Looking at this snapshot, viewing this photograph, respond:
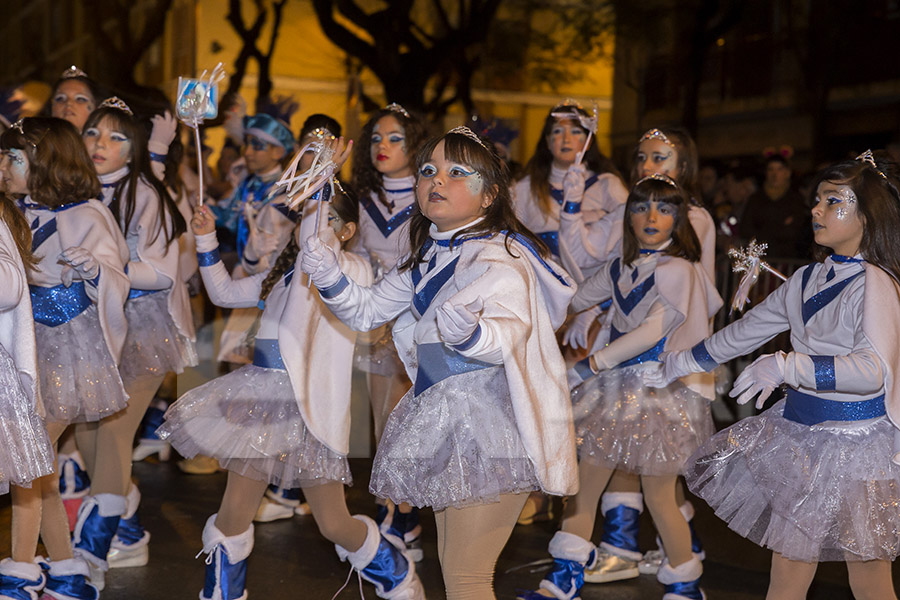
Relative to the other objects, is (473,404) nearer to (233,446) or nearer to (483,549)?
Result: (483,549)

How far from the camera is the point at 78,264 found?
393 cm

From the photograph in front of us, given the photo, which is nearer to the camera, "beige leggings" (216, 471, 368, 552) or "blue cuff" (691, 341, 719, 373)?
"blue cuff" (691, 341, 719, 373)

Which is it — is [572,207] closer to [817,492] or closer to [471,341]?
[817,492]

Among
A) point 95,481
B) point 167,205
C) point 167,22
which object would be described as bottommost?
point 95,481

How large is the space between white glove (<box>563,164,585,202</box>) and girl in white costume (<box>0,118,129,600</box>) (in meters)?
1.95

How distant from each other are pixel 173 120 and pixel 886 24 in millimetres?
12262

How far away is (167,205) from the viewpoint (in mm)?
4902

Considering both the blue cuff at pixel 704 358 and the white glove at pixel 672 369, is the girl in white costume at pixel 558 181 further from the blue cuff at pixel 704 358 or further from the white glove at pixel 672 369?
the blue cuff at pixel 704 358

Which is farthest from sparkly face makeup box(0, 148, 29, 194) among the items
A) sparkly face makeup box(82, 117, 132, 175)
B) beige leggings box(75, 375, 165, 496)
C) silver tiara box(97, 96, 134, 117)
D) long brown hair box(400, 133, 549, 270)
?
long brown hair box(400, 133, 549, 270)

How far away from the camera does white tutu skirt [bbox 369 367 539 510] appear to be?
3201mm

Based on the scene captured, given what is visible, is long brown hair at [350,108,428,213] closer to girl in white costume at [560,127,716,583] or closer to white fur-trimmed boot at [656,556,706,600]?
girl in white costume at [560,127,716,583]

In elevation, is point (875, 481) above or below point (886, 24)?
below

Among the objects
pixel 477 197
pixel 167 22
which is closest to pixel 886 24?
pixel 167 22

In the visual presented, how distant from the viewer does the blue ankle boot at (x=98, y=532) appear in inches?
171
